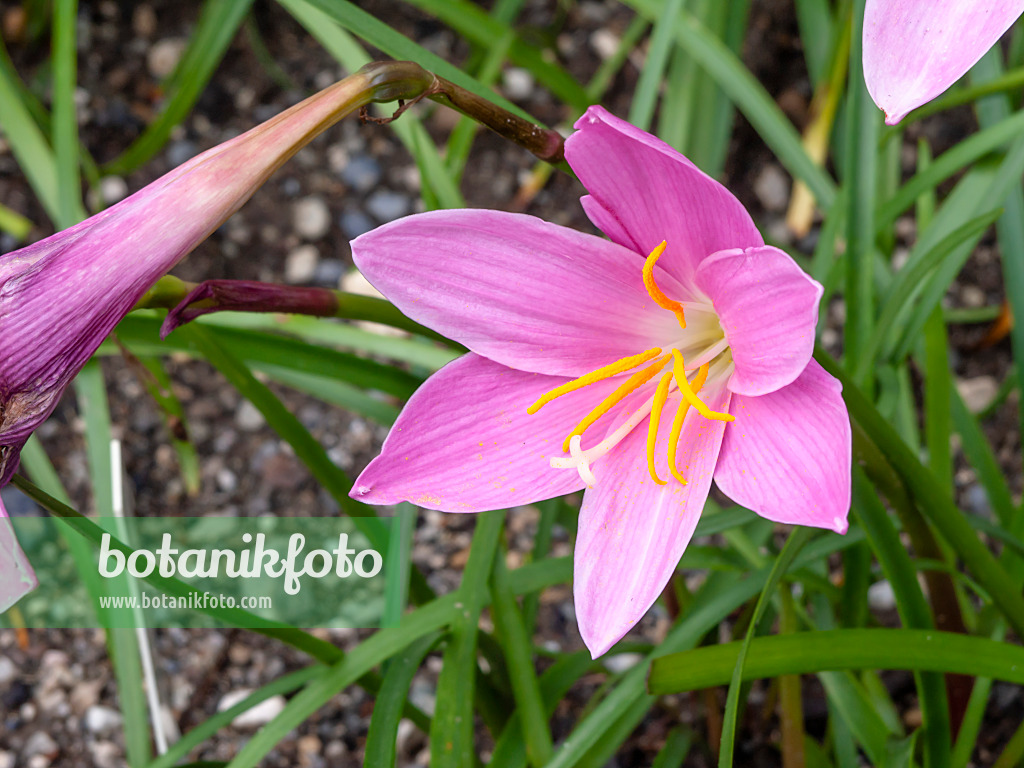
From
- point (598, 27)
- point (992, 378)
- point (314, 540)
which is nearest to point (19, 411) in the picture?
point (314, 540)

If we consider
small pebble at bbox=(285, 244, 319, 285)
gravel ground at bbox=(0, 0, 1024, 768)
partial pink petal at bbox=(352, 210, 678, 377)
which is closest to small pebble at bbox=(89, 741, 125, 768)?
gravel ground at bbox=(0, 0, 1024, 768)

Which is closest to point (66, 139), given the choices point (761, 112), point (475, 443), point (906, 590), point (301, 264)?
point (301, 264)

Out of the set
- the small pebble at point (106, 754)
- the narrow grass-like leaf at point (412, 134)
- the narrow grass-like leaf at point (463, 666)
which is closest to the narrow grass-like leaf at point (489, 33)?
the narrow grass-like leaf at point (412, 134)

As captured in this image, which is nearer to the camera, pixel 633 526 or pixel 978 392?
pixel 633 526

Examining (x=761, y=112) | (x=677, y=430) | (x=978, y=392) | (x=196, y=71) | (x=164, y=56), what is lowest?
(x=978, y=392)

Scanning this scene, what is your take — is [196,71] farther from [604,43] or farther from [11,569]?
[11,569]

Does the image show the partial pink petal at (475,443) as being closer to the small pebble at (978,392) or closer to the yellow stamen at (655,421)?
the yellow stamen at (655,421)
